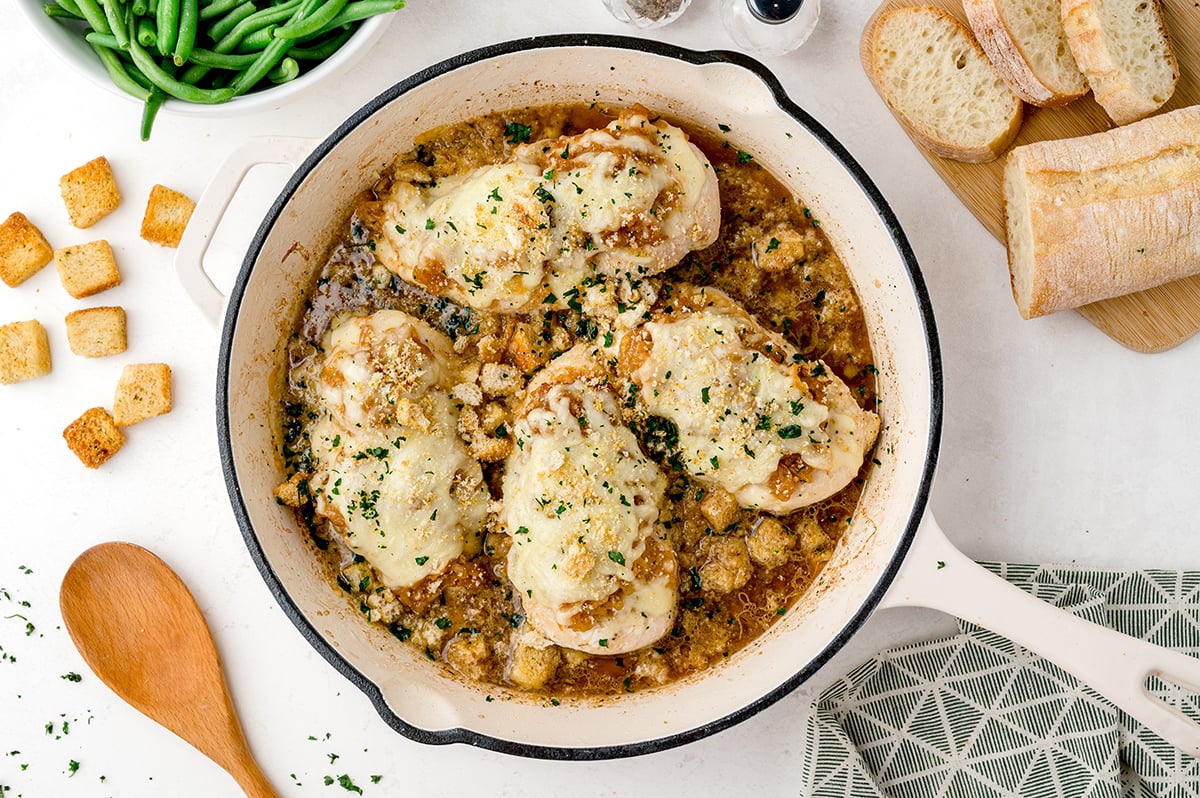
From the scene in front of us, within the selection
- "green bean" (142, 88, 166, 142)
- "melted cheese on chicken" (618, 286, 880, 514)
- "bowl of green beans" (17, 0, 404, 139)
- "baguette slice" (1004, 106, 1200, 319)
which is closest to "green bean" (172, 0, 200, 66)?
"bowl of green beans" (17, 0, 404, 139)

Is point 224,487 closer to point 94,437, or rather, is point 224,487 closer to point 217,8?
point 94,437

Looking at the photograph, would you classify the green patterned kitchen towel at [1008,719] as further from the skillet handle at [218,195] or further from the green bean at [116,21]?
the green bean at [116,21]

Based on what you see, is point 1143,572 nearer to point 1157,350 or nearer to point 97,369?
point 1157,350

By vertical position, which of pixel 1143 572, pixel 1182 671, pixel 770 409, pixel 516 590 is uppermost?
pixel 770 409

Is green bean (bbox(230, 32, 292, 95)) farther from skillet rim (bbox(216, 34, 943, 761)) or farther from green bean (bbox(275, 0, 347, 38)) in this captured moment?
skillet rim (bbox(216, 34, 943, 761))

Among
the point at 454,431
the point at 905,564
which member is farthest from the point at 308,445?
the point at 905,564
